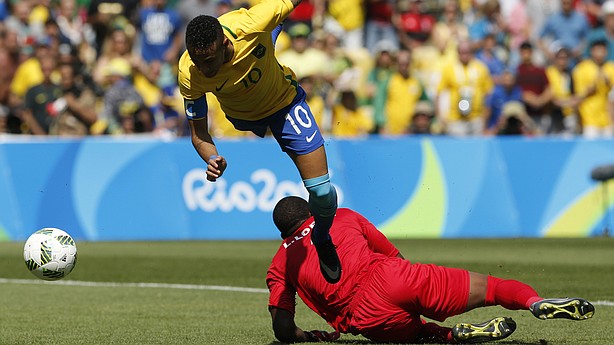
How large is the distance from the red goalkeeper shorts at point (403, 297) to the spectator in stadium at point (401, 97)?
1252 centimetres

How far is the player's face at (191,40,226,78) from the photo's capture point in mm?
8789

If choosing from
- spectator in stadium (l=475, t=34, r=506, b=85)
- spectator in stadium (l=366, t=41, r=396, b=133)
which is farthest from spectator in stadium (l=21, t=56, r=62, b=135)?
spectator in stadium (l=475, t=34, r=506, b=85)

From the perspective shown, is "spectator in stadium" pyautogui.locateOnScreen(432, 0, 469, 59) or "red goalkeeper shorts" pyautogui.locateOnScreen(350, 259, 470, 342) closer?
"red goalkeeper shorts" pyautogui.locateOnScreen(350, 259, 470, 342)

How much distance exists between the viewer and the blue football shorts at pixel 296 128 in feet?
31.7

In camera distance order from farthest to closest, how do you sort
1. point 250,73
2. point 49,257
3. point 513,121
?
point 513,121
point 49,257
point 250,73

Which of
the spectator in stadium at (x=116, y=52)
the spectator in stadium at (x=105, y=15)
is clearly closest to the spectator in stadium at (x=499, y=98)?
the spectator in stadium at (x=116, y=52)

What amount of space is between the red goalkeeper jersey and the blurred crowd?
35.5 ft

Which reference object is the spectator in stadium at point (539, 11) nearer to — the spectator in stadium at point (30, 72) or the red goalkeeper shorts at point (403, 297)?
the spectator in stadium at point (30, 72)

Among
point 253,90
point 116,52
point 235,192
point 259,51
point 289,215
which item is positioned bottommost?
point 235,192

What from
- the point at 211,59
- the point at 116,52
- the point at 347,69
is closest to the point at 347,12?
the point at 347,69

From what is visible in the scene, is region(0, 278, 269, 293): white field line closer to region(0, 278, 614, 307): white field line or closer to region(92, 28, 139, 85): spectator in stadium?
region(0, 278, 614, 307): white field line

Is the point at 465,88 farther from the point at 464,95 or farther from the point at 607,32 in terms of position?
the point at 607,32

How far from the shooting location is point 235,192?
18.4m

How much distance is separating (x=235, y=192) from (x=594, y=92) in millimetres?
6720
